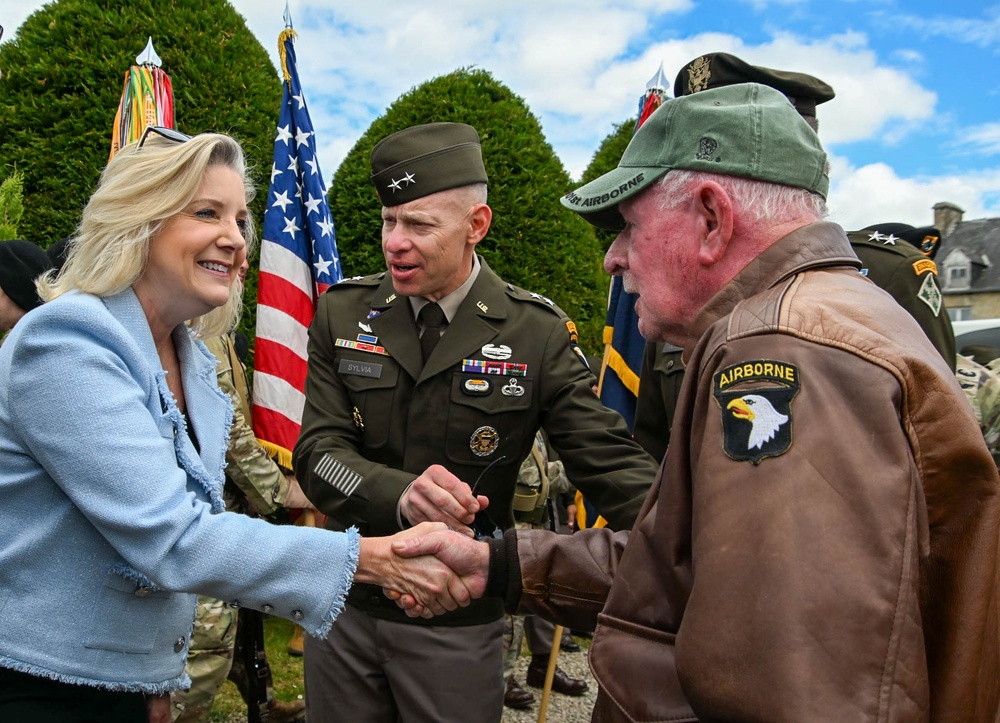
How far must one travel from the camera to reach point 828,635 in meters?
1.12

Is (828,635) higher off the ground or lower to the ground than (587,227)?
lower

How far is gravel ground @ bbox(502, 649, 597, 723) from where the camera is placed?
17.9 feet

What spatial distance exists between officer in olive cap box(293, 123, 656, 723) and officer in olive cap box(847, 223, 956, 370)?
157 cm

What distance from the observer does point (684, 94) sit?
311cm

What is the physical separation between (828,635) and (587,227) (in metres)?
6.13

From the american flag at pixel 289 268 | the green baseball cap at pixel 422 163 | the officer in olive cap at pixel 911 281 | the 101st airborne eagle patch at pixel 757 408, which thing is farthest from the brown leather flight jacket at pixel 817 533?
the american flag at pixel 289 268

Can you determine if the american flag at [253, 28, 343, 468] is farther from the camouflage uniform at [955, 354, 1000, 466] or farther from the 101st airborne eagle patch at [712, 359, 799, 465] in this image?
the 101st airborne eagle patch at [712, 359, 799, 465]

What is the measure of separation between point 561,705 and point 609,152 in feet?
24.3

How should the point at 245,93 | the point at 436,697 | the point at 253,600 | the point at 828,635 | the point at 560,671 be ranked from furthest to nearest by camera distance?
the point at 245,93 < the point at 560,671 < the point at 436,697 < the point at 253,600 < the point at 828,635

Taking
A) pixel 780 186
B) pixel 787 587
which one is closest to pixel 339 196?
pixel 780 186

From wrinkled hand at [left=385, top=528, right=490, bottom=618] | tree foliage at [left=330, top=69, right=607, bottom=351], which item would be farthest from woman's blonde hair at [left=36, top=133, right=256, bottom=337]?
tree foliage at [left=330, top=69, right=607, bottom=351]

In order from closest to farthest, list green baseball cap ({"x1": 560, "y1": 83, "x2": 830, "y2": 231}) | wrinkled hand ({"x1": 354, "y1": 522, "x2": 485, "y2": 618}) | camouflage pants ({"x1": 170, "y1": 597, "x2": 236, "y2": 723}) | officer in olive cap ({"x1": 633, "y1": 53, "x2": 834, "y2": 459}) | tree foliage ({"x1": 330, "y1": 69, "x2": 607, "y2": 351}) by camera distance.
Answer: green baseball cap ({"x1": 560, "y1": 83, "x2": 830, "y2": 231}) < wrinkled hand ({"x1": 354, "y1": 522, "x2": 485, "y2": 618}) < officer in olive cap ({"x1": 633, "y1": 53, "x2": 834, "y2": 459}) < camouflage pants ({"x1": 170, "y1": 597, "x2": 236, "y2": 723}) < tree foliage ({"x1": 330, "y1": 69, "x2": 607, "y2": 351})

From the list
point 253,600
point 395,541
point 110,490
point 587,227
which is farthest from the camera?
point 587,227

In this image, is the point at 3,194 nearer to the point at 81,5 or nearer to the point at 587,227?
the point at 81,5
